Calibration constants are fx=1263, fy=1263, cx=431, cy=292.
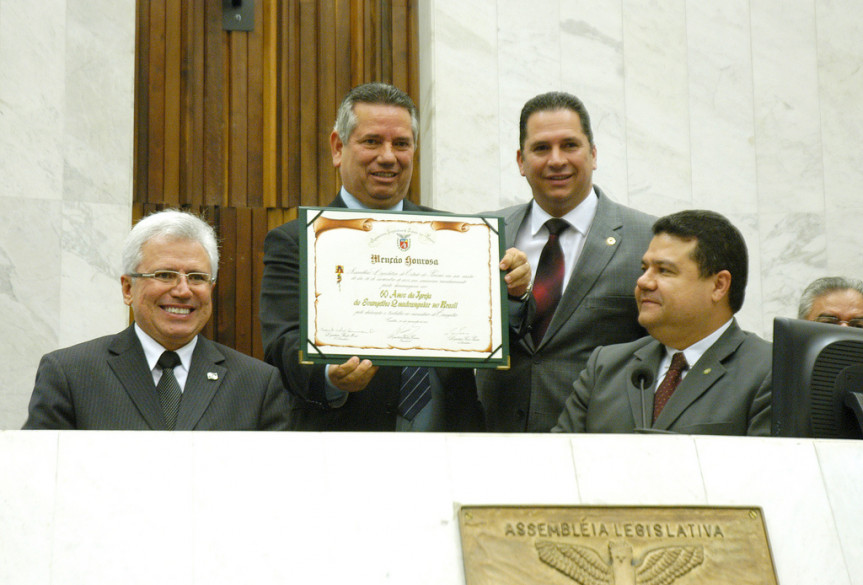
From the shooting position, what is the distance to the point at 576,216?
458 centimetres

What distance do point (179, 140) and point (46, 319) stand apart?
4.00 ft

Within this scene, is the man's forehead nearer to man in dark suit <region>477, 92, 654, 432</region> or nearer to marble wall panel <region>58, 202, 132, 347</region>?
man in dark suit <region>477, 92, 654, 432</region>

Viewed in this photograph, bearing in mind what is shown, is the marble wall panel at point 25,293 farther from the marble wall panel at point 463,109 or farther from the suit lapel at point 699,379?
the suit lapel at point 699,379

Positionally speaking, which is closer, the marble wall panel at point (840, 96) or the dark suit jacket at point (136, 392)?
the dark suit jacket at point (136, 392)

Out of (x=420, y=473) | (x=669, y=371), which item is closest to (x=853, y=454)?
(x=669, y=371)

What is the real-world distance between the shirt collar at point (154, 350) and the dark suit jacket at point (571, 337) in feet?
3.57

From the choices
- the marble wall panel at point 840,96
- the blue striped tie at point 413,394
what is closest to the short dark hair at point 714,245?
the blue striped tie at point 413,394

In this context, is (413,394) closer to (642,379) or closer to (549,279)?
(549,279)

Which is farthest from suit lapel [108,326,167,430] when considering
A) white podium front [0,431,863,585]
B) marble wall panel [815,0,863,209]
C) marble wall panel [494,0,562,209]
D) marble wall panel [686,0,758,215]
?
marble wall panel [815,0,863,209]

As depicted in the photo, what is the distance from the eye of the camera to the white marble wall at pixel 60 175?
6105 millimetres

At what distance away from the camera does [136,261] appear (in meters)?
3.93

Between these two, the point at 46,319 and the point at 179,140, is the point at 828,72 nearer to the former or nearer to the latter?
the point at 179,140

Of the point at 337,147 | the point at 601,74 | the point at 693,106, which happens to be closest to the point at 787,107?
the point at 693,106

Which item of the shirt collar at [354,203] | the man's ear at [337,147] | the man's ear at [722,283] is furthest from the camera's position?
the man's ear at [337,147]
